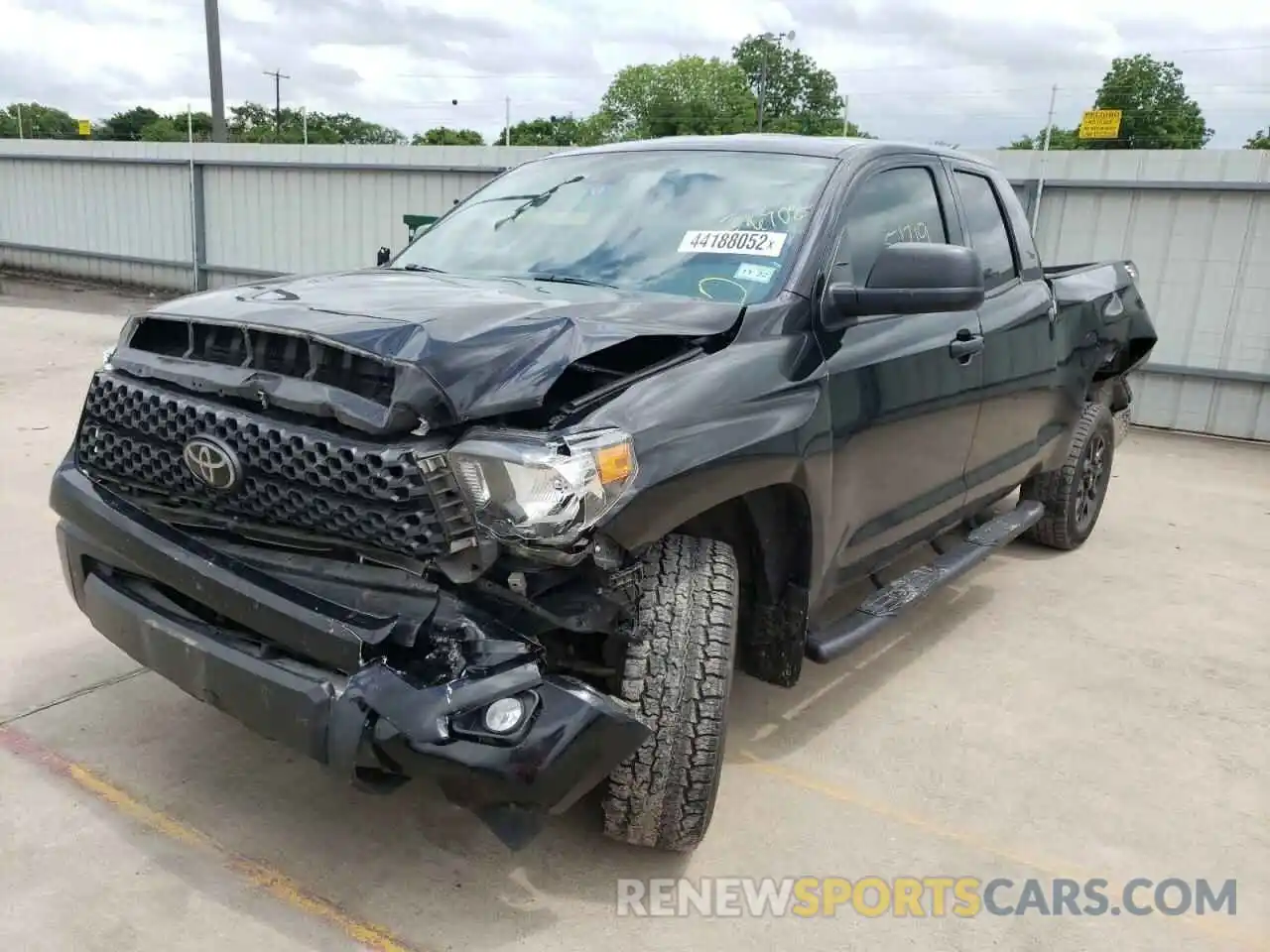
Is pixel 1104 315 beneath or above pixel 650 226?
beneath

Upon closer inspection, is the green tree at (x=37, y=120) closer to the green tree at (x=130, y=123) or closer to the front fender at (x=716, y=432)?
the green tree at (x=130, y=123)

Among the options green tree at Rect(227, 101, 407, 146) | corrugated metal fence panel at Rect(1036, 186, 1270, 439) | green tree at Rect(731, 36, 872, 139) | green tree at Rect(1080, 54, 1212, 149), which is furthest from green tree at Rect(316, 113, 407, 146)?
corrugated metal fence panel at Rect(1036, 186, 1270, 439)

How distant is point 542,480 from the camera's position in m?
2.10

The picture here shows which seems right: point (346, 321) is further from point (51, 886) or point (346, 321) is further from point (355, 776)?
point (51, 886)

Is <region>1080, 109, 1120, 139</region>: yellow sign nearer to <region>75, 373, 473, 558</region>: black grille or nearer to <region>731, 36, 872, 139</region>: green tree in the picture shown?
<region>75, 373, 473, 558</region>: black grille

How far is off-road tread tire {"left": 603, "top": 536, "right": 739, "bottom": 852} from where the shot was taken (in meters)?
2.42

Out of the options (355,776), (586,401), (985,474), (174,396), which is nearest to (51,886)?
(355,776)

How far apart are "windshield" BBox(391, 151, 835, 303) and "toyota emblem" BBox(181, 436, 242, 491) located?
1.19 m

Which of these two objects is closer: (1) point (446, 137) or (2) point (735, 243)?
(2) point (735, 243)

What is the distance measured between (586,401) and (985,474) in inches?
95.4

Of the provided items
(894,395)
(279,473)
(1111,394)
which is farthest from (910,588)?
(1111,394)

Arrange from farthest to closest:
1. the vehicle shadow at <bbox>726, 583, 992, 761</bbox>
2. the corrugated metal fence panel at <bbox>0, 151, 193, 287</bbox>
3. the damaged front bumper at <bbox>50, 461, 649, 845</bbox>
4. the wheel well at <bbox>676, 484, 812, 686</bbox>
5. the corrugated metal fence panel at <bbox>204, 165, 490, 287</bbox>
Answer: the corrugated metal fence panel at <bbox>0, 151, 193, 287</bbox> → the corrugated metal fence panel at <bbox>204, 165, 490, 287</bbox> → the vehicle shadow at <bbox>726, 583, 992, 761</bbox> → the wheel well at <bbox>676, 484, 812, 686</bbox> → the damaged front bumper at <bbox>50, 461, 649, 845</bbox>

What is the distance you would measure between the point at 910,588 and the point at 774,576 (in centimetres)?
89

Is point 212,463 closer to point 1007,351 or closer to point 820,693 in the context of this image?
point 820,693
